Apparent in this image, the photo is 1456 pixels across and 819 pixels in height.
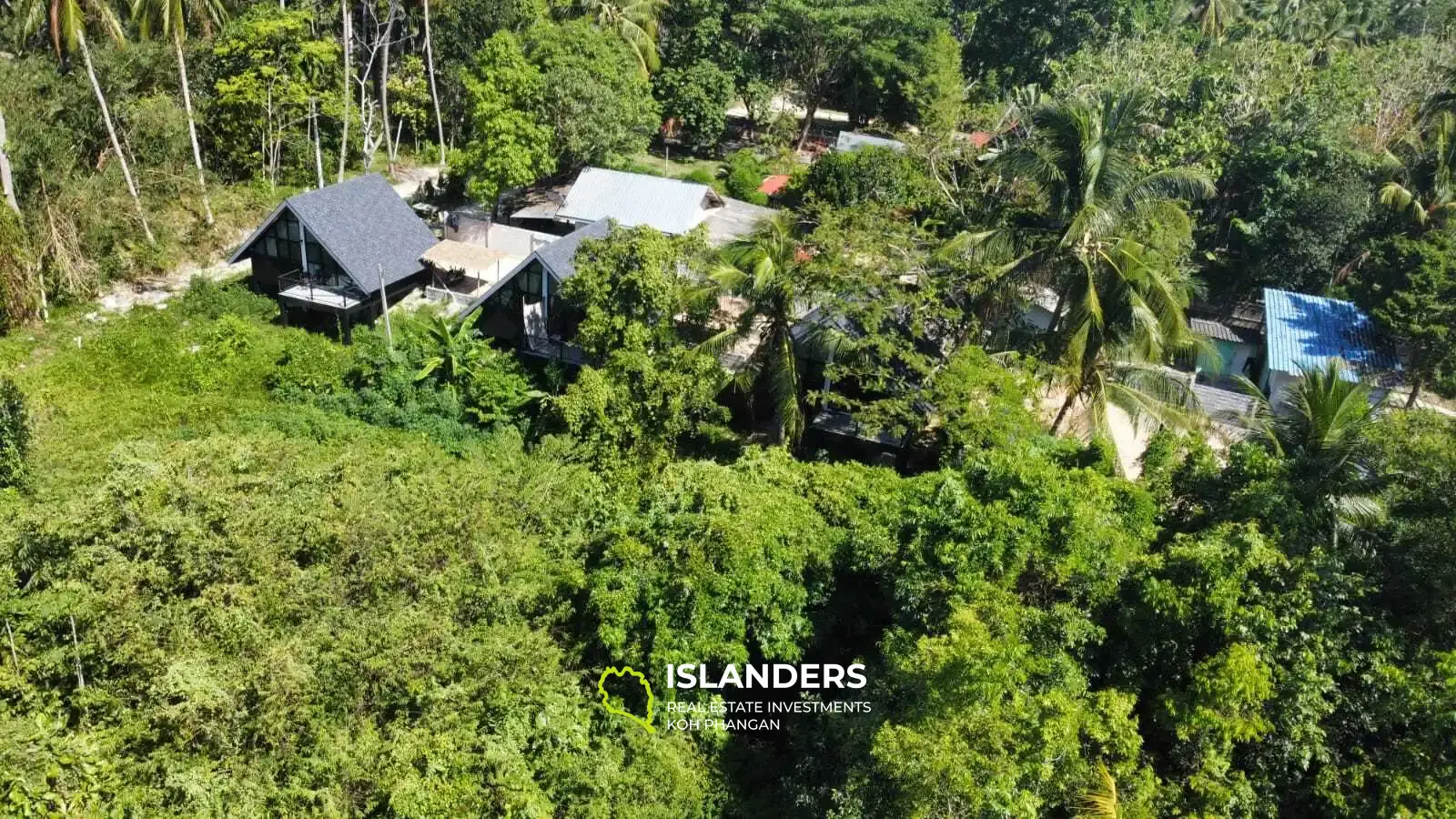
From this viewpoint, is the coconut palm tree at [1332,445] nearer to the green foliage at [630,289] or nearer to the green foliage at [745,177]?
the green foliage at [630,289]

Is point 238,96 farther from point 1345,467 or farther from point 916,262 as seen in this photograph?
point 1345,467

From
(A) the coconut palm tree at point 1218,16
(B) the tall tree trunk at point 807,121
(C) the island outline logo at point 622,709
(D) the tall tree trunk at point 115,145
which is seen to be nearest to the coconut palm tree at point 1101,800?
(C) the island outline logo at point 622,709

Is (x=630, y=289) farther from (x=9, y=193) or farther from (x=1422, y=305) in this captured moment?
(x=1422, y=305)

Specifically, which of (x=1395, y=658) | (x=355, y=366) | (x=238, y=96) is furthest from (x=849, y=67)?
(x=1395, y=658)

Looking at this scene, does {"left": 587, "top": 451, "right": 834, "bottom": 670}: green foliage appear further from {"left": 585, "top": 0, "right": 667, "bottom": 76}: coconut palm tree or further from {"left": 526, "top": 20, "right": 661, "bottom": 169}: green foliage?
{"left": 585, "top": 0, "right": 667, "bottom": 76}: coconut palm tree

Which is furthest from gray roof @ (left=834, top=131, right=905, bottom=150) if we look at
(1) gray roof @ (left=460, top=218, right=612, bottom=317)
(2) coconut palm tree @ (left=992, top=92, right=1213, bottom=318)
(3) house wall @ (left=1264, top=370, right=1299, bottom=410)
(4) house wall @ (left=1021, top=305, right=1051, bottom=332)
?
(2) coconut palm tree @ (left=992, top=92, right=1213, bottom=318)

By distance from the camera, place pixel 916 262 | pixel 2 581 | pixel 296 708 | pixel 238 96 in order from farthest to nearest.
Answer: pixel 238 96 < pixel 916 262 < pixel 2 581 < pixel 296 708
